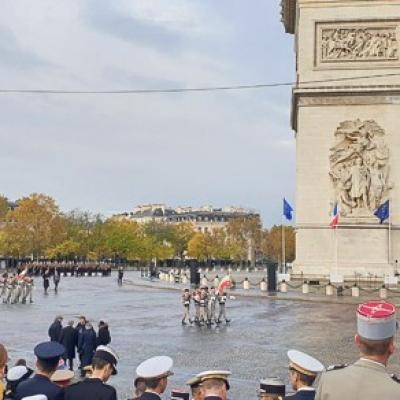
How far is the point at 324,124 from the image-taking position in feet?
112

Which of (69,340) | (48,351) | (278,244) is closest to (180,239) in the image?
(278,244)

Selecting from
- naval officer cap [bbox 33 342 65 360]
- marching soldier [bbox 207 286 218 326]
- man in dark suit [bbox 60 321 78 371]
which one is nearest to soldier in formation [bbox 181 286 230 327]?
marching soldier [bbox 207 286 218 326]

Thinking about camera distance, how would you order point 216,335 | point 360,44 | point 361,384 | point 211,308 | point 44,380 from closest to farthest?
point 361,384 < point 44,380 < point 216,335 < point 211,308 < point 360,44

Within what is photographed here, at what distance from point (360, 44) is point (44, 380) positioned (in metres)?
31.0

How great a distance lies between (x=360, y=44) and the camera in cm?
3434

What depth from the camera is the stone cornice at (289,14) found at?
40253 millimetres

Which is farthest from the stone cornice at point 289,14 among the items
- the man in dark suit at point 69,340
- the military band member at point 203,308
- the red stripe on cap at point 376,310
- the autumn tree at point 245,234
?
the autumn tree at point 245,234

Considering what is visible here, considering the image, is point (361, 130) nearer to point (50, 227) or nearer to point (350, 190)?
point (350, 190)

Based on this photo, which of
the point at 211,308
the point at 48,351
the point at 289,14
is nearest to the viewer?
the point at 48,351

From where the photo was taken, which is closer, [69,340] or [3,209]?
[69,340]

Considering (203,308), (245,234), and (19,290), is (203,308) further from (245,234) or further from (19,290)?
(245,234)

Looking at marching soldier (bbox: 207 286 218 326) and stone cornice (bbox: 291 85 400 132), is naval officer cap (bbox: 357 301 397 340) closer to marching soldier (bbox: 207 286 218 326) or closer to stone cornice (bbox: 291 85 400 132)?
marching soldier (bbox: 207 286 218 326)

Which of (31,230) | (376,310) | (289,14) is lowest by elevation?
(376,310)

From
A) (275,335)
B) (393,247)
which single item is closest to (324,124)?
(393,247)
